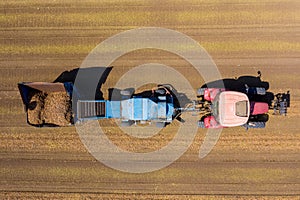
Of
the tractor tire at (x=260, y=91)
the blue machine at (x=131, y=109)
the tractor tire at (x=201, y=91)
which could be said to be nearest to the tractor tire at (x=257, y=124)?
the tractor tire at (x=260, y=91)

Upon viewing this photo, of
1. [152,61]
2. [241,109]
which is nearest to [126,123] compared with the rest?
[152,61]

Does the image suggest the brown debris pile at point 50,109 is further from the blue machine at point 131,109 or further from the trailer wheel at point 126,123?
the trailer wheel at point 126,123

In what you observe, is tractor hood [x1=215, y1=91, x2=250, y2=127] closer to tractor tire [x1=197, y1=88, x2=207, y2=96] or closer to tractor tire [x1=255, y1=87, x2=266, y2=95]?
tractor tire [x1=255, y1=87, x2=266, y2=95]

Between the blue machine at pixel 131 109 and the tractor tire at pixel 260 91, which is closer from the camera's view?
the blue machine at pixel 131 109

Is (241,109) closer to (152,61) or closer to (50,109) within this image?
(152,61)

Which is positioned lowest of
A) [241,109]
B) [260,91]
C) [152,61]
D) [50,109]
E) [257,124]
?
[257,124]

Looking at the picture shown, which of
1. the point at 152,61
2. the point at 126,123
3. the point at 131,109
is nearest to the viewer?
the point at 131,109

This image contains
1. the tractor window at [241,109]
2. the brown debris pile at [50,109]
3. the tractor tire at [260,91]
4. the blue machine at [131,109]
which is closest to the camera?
the tractor window at [241,109]
